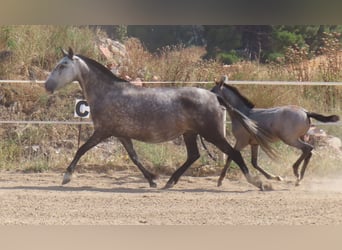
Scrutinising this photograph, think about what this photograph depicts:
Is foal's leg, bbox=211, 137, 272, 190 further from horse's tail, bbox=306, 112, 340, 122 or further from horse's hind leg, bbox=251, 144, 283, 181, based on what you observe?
horse's tail, bbox=306, 112, 340, 122

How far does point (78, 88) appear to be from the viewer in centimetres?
1227

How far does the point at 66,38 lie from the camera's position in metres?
12.6

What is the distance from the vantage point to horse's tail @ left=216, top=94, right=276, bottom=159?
8.36m

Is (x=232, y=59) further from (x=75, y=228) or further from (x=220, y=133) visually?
(x=75, y=228)

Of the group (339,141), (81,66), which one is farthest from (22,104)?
(339,141)

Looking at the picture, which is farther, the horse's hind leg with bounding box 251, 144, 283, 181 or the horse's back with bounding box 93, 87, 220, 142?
the horse's hind leg with bounding box 251, 144, 283, 181

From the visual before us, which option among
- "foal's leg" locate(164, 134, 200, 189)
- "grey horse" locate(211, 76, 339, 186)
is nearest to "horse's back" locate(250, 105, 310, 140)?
"grey horse" locate(211, 76, 339, 186)

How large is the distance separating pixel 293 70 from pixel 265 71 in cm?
54

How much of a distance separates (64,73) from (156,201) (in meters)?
2.68

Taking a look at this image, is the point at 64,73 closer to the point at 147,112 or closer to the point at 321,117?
the point at 147,112

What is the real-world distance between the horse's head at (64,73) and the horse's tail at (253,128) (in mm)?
1891

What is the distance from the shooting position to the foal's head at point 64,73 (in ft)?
28.5

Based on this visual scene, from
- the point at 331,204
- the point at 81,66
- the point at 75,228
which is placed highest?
the point at 75,228

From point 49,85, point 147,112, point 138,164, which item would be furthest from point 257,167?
point 49,85
